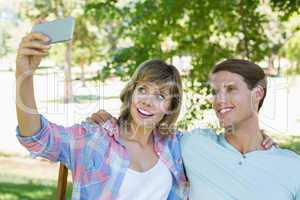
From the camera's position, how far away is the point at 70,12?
385 inches

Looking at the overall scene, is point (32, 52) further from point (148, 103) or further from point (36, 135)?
point (148, 103)

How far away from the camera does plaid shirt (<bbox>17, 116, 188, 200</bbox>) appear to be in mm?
1894

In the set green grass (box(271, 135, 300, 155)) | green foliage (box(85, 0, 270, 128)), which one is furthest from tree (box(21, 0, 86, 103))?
green grass (box(271, 135, 300, 155))

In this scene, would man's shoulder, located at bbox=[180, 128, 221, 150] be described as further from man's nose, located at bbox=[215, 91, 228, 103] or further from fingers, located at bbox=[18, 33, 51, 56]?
fingers, located at bbox=[18, 33, 51, 56]

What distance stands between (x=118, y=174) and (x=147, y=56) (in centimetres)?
297

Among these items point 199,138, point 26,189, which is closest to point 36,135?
point 199,138

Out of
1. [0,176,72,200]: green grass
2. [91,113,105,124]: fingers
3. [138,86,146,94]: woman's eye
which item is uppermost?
[138,86,146,94]: woman's eye

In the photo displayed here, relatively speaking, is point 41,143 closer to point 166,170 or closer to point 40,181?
point 166,170

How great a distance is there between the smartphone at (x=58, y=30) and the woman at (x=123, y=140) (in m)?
0.03

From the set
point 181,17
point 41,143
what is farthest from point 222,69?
point 181,17

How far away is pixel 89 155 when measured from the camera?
2.02m

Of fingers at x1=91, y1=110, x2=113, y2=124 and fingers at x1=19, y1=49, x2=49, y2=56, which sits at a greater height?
fingers at x1=19, y1=49, x2=49, y2=56

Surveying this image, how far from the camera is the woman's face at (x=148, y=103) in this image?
217 centimetres

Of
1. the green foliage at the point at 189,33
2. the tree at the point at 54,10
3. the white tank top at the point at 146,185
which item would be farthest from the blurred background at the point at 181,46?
the tree at the point at 54,10
